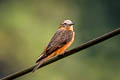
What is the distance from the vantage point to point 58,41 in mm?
7129

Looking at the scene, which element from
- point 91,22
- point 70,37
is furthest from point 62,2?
point 70,37

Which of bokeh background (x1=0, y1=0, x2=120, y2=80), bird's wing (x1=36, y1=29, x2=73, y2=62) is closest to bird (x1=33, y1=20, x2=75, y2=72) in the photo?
bird's wing (x1=36, y1=29, x2=73, y2=62)

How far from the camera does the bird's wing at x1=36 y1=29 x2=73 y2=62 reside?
259 inches

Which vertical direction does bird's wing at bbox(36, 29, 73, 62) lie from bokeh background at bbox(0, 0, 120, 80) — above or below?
above

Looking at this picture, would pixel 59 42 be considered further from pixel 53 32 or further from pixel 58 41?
pixel 53 32

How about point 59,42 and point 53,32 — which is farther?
point 53,32

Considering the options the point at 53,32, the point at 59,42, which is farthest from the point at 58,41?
the point at 53,32

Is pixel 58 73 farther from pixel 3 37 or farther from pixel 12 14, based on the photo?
pixel 12 14

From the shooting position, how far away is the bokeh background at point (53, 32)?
27344 mm

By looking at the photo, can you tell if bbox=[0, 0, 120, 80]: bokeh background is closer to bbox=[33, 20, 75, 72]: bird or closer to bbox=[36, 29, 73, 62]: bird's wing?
bbox=[33, 20, 75, 72]: bird

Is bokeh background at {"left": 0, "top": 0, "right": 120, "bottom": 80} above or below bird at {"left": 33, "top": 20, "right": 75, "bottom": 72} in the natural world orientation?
below

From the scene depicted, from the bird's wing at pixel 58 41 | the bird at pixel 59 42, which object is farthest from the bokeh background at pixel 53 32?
the bird's wing at pixel 58 41

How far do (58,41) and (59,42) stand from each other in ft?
0.05

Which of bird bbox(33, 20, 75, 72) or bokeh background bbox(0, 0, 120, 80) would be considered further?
bokeh background bbox(0, 0, 120, 80)
